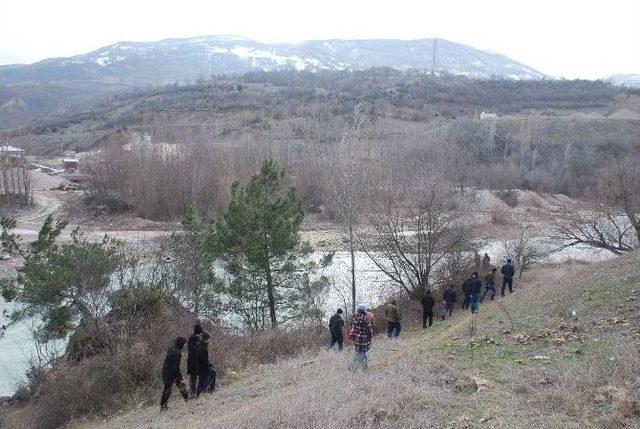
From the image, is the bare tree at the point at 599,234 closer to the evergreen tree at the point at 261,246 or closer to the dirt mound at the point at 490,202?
the evergreen tree at the point at 261,246

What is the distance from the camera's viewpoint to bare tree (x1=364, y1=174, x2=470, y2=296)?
23.1 meters

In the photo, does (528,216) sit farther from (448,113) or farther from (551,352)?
(448,113)

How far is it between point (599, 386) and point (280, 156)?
58.5 m

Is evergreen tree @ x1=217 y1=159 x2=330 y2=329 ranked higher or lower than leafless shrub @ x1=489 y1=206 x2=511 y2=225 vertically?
higher

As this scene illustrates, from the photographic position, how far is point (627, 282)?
14453 millimetres

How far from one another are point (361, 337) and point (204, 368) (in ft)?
11.3

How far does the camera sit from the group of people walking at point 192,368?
10875mm

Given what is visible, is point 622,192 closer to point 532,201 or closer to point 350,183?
point 350,183

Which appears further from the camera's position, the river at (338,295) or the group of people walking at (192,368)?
the river at (338,295)

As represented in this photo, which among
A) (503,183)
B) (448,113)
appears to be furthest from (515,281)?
(448,113)

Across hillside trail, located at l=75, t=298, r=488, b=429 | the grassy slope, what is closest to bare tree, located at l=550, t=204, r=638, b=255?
the grassy slope

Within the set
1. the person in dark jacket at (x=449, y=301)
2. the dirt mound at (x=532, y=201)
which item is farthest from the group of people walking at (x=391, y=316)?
the dirt mound at (x=532, y=201)

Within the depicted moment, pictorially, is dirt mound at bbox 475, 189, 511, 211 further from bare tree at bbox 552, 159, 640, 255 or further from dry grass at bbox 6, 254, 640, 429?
dry grass at bbox 6, 254, 640, 429

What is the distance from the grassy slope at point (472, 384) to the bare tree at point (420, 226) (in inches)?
315
